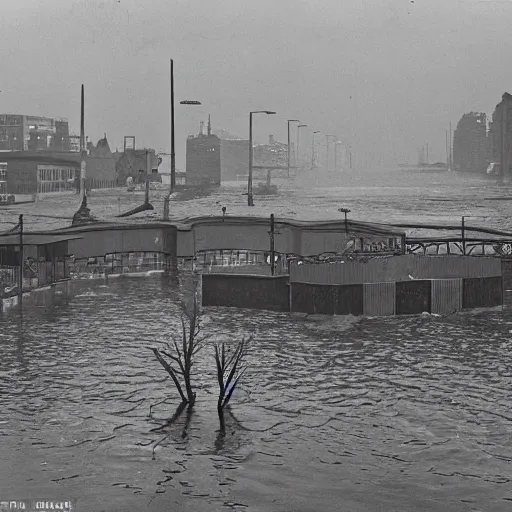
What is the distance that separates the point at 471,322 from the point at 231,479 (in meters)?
16.3

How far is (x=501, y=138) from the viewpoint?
46.8 meters

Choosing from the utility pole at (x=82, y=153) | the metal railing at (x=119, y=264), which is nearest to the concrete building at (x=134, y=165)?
the utility pole at (x=82, y=153)

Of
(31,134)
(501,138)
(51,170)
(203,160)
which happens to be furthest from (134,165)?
(501,138)

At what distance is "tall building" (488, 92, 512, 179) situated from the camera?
44875 mm

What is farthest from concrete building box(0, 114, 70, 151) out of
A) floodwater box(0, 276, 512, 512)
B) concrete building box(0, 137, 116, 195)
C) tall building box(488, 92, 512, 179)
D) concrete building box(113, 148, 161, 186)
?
tall building box(488, 92, 512, 179)

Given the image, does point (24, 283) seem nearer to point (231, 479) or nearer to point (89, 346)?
point (89, 346)

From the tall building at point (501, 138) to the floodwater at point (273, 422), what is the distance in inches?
831

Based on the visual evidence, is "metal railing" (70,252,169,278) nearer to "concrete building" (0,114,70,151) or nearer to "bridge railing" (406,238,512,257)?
"concrete building" (0,114,70,151)

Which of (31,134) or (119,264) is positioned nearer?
(119,264)

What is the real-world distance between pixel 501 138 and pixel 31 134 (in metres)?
24.4

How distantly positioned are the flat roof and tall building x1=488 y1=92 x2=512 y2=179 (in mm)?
22189

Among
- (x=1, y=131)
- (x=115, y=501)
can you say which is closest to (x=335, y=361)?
(x=115, y=501)

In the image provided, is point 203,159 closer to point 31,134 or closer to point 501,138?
point 31,134

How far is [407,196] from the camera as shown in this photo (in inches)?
1781
